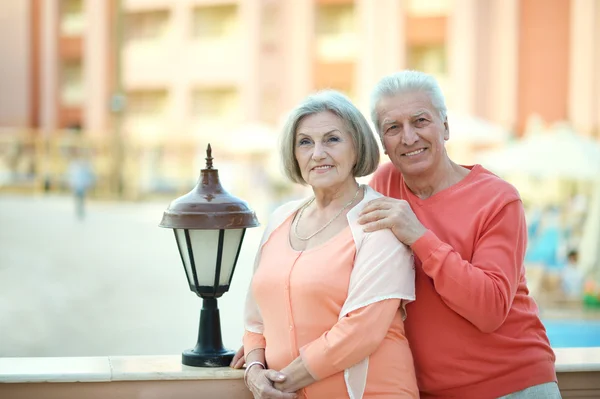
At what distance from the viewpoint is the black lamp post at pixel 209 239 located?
8.95 ft

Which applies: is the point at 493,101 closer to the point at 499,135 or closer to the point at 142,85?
the point at 499,135

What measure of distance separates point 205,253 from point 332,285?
23.3 inches

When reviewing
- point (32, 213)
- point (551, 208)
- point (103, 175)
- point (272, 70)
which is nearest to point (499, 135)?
point (551, 208)

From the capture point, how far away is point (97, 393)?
269cm

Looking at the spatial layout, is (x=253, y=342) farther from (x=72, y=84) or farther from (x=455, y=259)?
(x=72, y=84)

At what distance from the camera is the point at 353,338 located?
2.29m

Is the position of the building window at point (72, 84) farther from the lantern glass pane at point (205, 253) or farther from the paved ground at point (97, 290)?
the lantern glass pane at point (205, 253)

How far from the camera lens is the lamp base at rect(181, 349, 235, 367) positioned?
2808mm

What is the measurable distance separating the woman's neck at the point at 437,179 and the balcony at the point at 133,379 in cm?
73

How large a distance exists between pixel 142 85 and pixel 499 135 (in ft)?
60.8

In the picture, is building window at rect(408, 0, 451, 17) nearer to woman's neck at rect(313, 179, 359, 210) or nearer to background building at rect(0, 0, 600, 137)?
background building at rect(0, 0, 600, 137)

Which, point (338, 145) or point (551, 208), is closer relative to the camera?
point (338, 145)

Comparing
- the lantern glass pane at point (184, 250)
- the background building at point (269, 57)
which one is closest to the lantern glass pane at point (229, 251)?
the lantern glass pane at point (184, 250)

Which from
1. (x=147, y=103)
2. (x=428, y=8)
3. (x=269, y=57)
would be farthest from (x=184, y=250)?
(x=147, y=103)
